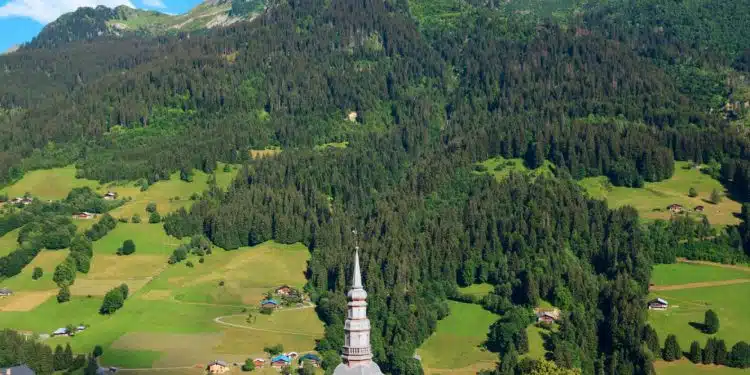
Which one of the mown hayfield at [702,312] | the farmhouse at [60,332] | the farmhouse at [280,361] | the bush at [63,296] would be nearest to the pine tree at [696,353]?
the mown hayfield at [702,312]

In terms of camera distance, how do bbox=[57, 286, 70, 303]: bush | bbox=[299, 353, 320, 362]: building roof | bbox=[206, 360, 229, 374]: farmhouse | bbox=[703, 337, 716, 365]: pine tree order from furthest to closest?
bbox=[57, 286, 70, 303]: bush → bbox=[299, 353, 320, 362]: building roof → bbox=[703, 337, 716, 365]: pine tree → bbox=[206, 360, 229, 374]: farmhouse

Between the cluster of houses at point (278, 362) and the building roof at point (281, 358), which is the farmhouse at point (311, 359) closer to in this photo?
the cluster of houses at point (278, 362)

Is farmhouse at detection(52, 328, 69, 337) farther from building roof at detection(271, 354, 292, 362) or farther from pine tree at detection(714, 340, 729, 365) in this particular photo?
pine tree at detection(714, 340, 729, 365)

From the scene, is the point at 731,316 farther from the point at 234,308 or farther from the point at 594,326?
the point at 234,308

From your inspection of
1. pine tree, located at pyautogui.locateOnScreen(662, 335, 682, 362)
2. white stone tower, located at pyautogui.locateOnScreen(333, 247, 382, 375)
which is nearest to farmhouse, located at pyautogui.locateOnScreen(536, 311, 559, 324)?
pine tree, located at pyautogui.locateOnScreen(662, 335, 682, 362)

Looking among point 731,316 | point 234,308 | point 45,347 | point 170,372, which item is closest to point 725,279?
point 731,316

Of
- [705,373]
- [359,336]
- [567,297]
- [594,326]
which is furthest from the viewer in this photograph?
[567,297]

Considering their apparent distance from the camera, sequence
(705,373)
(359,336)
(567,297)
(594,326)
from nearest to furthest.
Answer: (359,336) < (705,373) < (594,326) < (567,297)
